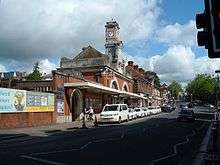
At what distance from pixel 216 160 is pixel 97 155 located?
18.6 ft

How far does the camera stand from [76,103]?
49438mm

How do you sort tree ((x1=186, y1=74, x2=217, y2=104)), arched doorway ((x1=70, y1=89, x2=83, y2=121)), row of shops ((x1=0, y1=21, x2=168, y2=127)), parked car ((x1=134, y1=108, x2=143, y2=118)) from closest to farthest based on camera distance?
1. row of shops ((x1=0, y1=21, x2=168, y2=127))
2. arched doorway ((x1=70, y1=89, x2=83, y2=121))
3. parked car ((x1=134, y1=108, x2=143, y2=118))
4. tree ((x1=186, y1=74, x2=217, y2=104))

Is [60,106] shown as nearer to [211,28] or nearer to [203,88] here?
[211,28]

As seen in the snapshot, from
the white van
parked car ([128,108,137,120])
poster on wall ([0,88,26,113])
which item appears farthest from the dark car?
poster on wall ([0,88,26,113])

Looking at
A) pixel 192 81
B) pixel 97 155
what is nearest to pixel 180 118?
pixel 97 155

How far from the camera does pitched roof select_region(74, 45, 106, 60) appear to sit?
68.6 m

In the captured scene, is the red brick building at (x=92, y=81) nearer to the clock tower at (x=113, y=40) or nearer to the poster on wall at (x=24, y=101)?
the clock tower at (x=113, y=40)

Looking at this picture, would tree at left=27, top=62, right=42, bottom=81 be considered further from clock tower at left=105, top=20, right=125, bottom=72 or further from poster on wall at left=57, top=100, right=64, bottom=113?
poster on wall at left=57, top=100, right=64, bottom=113

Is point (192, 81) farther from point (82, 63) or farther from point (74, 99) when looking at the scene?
point (74, 99)

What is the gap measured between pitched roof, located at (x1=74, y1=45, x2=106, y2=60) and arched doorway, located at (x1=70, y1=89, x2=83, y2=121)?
60.5 feet

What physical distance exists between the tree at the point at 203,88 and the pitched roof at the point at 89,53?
79.9m

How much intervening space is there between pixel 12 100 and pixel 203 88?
122 metres

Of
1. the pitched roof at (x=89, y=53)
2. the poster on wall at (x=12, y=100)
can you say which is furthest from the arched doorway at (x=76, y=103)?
the pitched roof at (x=89, y=53)

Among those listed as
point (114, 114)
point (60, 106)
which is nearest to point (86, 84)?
point (60, 106)
